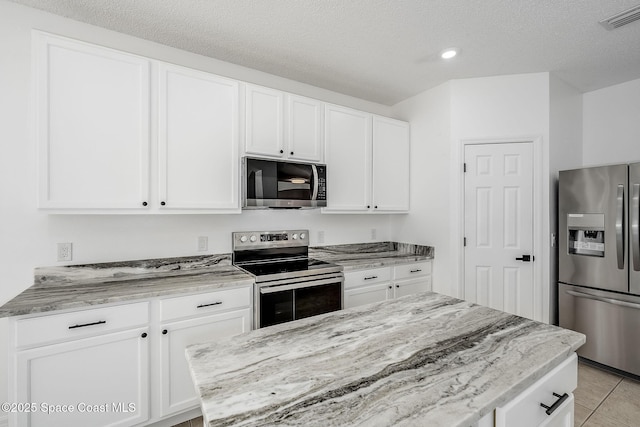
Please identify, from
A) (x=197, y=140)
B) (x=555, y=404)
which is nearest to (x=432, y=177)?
(x=197, y=140)

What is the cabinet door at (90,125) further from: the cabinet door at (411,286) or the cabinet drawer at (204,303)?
the cabinet door at (411,286)

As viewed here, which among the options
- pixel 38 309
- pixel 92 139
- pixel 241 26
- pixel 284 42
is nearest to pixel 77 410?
pixel 38 309

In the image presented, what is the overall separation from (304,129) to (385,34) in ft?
3.24

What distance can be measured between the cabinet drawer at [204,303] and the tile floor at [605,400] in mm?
2464

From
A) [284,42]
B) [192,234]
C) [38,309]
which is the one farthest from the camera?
[192,234]

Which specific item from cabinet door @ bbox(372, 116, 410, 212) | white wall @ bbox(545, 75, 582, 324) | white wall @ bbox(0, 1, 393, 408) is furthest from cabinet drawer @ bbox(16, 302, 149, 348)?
white wall @ bbox(545, 75, 582, 324)

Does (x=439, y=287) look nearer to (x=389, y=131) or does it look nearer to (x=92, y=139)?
(x=389, y=131)

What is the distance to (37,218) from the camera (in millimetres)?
1964

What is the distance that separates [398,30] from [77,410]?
10.4 feet

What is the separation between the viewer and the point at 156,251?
7.62ft

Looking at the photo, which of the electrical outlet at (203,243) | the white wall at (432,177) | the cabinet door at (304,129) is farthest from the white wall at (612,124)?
the electrical outlet at (203,243)

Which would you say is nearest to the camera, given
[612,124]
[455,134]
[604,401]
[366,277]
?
[604,401]

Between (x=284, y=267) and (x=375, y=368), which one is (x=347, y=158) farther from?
(x=375, y=368)

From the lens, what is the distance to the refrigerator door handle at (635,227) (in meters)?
2.35
